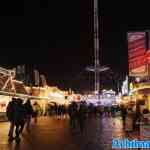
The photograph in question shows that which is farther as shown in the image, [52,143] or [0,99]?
[0,99]

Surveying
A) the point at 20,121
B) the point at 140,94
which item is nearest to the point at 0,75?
the point at 140,94

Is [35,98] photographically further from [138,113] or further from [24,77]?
[138,113]

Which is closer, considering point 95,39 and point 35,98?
point 35,98

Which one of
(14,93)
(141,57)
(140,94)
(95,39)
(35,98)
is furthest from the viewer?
(95,39)

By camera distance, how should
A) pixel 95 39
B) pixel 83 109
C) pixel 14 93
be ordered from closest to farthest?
pixel 83 109, pixel 14 93, pixel 95 39

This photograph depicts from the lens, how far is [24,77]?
82.2 m

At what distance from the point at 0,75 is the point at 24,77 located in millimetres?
25472

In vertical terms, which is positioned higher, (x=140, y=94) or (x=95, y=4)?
(x=95, y=4)

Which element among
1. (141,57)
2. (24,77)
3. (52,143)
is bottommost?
(52,143)

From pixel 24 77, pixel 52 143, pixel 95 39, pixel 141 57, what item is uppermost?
pixel 95 39

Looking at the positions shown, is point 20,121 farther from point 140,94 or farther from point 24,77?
point 24,77

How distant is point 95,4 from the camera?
98.0 meters

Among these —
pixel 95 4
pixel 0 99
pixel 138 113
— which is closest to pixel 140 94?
pixel 0 99

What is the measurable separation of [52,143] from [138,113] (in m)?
5.87
